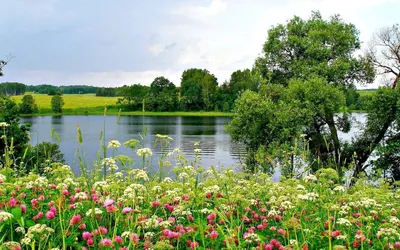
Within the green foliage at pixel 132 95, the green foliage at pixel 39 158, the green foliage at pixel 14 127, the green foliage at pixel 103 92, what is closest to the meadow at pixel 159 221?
the green foliage at pixel 39 158

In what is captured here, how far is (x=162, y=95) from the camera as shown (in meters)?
118

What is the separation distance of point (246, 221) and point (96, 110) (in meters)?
122

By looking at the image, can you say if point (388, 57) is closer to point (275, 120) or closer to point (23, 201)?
point (275, 120)

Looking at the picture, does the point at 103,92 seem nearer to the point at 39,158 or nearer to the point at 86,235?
the point at 39,158

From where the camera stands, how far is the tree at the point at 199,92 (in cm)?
11019

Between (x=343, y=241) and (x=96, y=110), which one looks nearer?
(x=343, y=241)

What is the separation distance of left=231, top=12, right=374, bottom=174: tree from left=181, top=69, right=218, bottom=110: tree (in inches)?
3262

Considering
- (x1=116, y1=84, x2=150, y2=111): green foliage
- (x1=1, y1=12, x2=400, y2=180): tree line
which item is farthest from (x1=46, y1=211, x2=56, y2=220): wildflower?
(x1=116, y1=84, x2=150, y2=111): green foliage

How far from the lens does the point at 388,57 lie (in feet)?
72.3

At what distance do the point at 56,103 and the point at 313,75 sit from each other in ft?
342

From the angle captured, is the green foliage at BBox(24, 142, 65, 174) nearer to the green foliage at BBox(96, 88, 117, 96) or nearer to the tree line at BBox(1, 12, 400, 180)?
the tree line at BBox(1, 12, 400, 180)

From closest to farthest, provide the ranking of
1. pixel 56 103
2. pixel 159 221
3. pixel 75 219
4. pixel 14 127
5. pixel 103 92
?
pixel 75 219 → pixel 159 221 → pixel 14 127 → pixel 56 103 → pixel 103 92

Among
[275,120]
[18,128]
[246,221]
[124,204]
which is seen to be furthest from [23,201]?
[18,128]

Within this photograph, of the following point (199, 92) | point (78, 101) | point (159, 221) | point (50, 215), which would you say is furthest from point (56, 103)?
point (159, 221)
